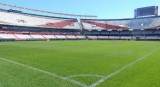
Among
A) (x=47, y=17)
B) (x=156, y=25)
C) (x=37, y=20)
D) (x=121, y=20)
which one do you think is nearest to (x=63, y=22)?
(x=47, y=17)

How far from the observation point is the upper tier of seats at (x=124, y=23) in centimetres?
6484

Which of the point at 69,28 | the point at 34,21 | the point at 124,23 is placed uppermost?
the point at 34,21

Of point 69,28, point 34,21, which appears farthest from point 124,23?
point 34,21

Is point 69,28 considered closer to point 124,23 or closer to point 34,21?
point 34,21

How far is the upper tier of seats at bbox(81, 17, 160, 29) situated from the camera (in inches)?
2553

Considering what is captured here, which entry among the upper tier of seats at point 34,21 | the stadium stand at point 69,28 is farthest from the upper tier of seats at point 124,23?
the upper tier of seats at point 34,21

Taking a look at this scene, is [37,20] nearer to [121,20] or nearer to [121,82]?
[121,20]

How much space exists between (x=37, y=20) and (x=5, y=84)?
66.2m

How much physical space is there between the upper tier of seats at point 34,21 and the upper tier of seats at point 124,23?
28.8 ft

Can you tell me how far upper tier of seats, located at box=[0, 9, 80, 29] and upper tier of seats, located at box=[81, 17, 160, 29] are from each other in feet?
28.8

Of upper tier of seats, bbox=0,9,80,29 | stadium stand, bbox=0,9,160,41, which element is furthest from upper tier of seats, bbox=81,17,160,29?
upper tier of seats, bbox=0,9,80,29

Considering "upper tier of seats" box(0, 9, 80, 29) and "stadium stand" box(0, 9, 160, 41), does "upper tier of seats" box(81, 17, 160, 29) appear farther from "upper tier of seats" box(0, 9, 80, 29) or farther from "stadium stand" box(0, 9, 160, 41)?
"upper tier of seats" box(0, 9, 80, 29)

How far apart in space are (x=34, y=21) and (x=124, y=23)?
165 feet

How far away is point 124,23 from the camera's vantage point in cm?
7362
